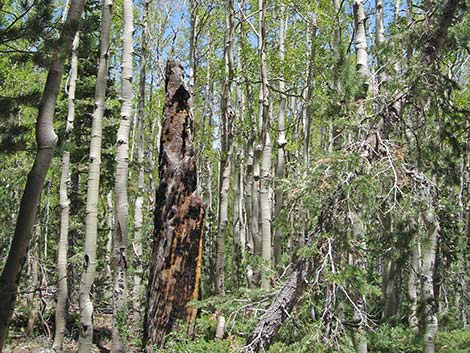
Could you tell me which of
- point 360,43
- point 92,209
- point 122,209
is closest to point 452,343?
point 360,43

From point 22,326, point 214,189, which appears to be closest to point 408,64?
point 22,326

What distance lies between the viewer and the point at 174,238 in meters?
6.33

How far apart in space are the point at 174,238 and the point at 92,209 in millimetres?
1198

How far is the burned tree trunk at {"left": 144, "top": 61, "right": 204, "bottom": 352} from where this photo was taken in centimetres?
621

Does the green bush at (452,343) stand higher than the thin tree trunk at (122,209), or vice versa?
the thin tree trunk at (122,209)

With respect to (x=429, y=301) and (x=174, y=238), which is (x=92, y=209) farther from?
(x=429, y=301)

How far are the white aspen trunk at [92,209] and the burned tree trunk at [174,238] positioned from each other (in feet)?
2.48

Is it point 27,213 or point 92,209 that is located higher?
point 92,209

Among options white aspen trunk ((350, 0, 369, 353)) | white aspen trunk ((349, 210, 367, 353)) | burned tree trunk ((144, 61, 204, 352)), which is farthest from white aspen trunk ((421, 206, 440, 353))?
burned tree trunk ((144, 61, 204, 352))

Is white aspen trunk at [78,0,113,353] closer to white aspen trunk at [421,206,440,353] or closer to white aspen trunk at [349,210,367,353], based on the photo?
white aspen trunk at [349,210,367,353]

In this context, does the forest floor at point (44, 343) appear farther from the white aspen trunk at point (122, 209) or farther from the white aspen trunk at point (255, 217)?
the white aspen trunk at point (122, 209)

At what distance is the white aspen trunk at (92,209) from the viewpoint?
6.13 meters

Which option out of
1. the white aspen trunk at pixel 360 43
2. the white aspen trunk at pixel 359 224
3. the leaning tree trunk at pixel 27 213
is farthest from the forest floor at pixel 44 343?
the white aspen trunk at pixel 360 43

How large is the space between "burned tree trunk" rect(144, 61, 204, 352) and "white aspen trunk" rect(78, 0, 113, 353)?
0.75 meters
